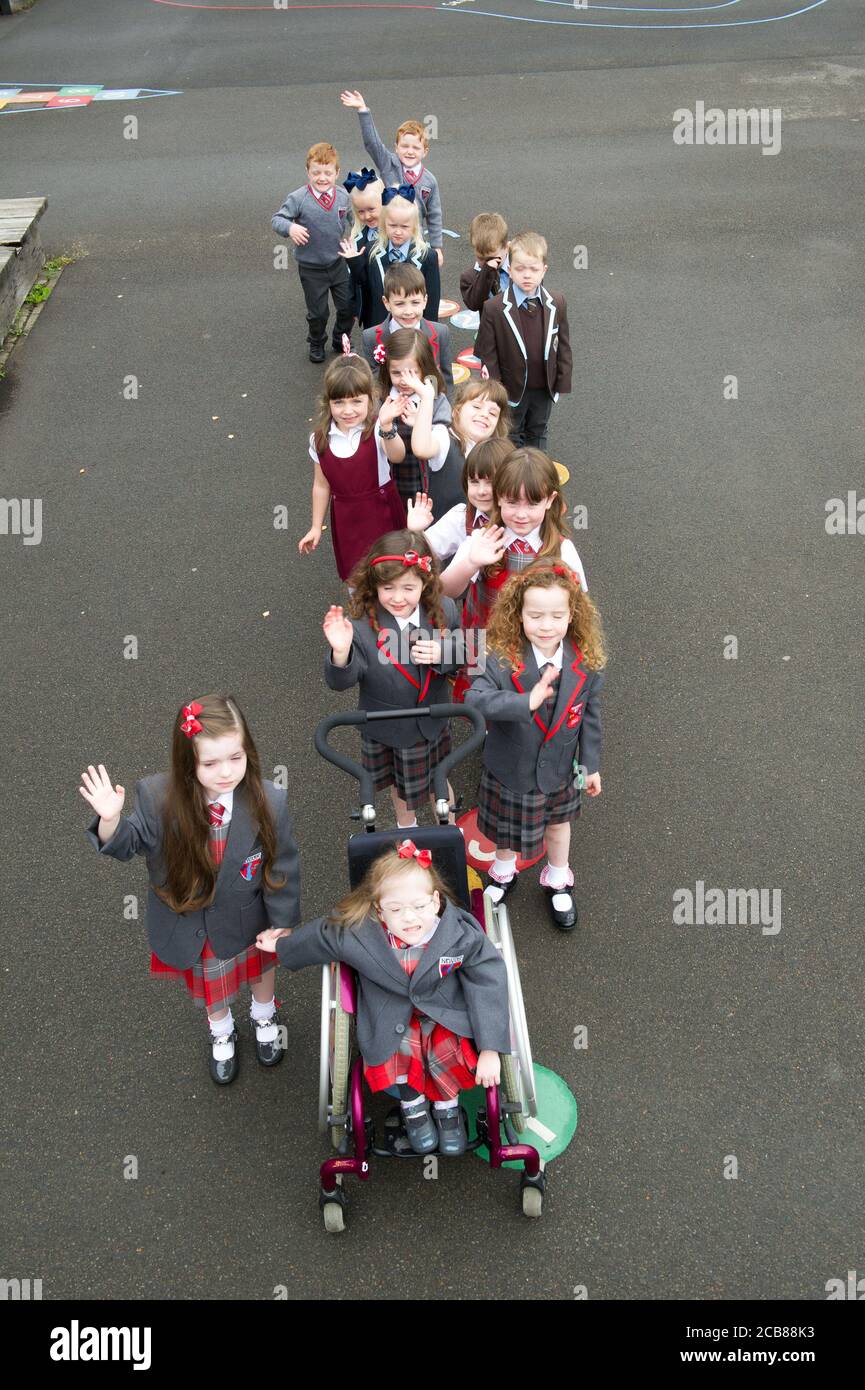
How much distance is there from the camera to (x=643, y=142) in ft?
39.3

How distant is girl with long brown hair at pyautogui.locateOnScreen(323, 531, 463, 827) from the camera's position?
12.5 feet

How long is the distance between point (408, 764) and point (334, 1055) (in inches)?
49.1

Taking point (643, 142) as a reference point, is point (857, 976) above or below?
below

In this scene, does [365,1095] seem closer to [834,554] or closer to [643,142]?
[834,554]

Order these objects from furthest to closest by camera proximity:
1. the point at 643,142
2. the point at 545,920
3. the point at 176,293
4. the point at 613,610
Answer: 1. the point at 643,142
2. the point at 176,293
3. the point at 613,610
4. the point at 545,920

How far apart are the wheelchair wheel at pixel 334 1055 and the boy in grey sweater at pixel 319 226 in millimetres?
5785

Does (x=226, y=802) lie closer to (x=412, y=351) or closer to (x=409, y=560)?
(x=409, y=560)

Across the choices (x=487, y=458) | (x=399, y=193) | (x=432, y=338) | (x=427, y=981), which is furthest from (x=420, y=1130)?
(x=399, y=193)

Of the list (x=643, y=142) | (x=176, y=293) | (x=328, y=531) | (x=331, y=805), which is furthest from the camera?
→ (x=643, y=142)

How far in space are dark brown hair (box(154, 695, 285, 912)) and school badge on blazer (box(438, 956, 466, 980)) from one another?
23.7 inches

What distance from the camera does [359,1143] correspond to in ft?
10.4
